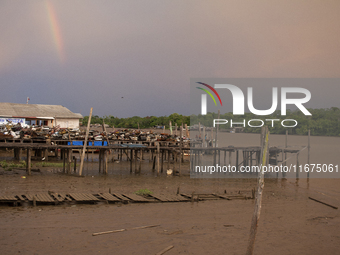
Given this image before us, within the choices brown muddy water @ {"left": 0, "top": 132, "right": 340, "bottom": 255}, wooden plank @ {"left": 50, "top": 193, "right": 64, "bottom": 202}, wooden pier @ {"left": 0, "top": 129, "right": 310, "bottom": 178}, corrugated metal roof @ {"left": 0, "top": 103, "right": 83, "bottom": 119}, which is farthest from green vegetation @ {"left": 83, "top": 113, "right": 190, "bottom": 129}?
wooden plank @ {"left": 50, "top": 193, "right": 64, "bottom": 202}

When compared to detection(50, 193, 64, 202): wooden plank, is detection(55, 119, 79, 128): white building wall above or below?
above

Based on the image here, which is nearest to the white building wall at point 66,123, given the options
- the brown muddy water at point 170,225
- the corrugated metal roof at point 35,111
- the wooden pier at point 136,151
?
the corrugated metal roof at point 35,111

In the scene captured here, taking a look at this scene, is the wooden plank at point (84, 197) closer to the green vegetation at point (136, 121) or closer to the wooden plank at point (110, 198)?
the wooden plank at point (110, 198)

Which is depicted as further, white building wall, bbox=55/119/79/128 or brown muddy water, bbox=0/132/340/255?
white building wall, bbox=55/119/79/128

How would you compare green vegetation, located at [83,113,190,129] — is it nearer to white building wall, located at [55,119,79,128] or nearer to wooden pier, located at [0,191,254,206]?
white building wall, located at [55,119,79,128]

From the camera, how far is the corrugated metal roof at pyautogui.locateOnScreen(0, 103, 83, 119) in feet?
106

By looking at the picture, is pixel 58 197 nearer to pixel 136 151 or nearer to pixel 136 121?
pixel 136 151

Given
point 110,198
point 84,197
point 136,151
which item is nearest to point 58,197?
point 84,197

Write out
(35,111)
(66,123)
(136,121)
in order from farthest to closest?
(136,121)
(66,123)
(35,111)

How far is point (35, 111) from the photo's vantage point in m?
34.8

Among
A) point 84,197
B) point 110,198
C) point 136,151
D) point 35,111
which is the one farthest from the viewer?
point 35,111

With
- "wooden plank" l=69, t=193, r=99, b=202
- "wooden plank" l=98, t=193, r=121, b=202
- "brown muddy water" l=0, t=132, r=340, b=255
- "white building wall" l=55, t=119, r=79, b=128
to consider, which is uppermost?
"white building wall" l=55, t=119, r=79, b=128

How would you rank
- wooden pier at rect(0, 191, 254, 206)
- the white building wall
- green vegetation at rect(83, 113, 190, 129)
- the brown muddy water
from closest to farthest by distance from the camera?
the brown muddy water < wooden pier at rect(0, 191, 254, 206) < the white building wall < green vegetation at rect(83, 113, 190, 129)

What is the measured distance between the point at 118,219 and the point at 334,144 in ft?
146
